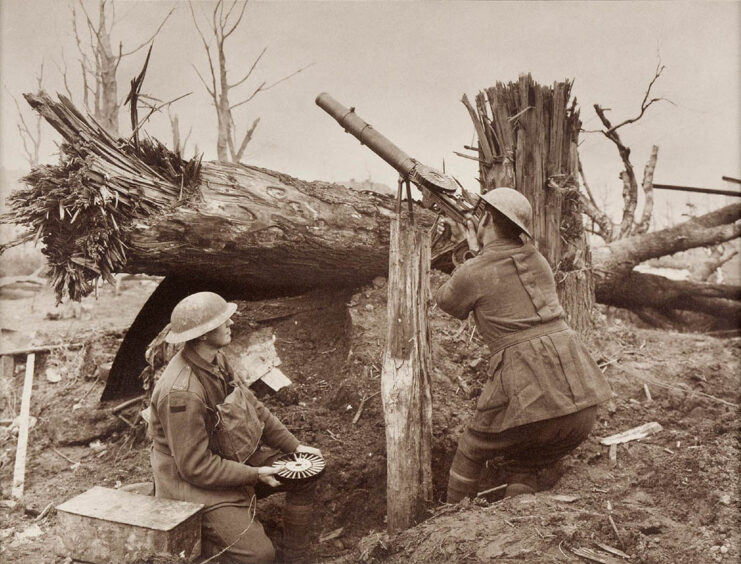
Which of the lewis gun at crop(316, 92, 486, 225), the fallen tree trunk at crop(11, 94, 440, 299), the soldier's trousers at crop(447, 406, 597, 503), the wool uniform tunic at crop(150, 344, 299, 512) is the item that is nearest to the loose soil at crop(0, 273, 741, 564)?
the soldier's trousers at crop(447, 406, 597, 503)

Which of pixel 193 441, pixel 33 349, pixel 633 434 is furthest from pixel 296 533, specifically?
pixel 33 349

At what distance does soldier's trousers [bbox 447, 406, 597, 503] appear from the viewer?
3129 mm

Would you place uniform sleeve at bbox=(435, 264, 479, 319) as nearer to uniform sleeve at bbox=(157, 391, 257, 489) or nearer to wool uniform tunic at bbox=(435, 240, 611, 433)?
wool uniform tunic at bbox=(435, 240, 611, 433)

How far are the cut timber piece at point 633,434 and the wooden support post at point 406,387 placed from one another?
1.58 metres

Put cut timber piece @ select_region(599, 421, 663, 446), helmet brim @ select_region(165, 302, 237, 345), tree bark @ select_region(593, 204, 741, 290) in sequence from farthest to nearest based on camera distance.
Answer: tree bark @ select_region(593, 204, 741, 290), cut timber piece @ select_region(599, 421, 663, 446), helmet brim @ select_region(165, 302, 237, 345)

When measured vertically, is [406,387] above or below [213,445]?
above

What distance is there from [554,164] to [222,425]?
368 centimetres

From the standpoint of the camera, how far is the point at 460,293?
3.22 metres

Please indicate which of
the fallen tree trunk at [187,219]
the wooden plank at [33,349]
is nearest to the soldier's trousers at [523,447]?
the fallen tree trunk at [187,219]

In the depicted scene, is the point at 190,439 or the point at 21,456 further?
the point at 21,456

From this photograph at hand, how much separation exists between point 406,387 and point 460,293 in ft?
2.40

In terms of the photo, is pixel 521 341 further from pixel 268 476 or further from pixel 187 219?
pixel 187 219

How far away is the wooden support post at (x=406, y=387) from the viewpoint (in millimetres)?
3414

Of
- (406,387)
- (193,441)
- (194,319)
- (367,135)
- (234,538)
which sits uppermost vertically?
(367,135)
